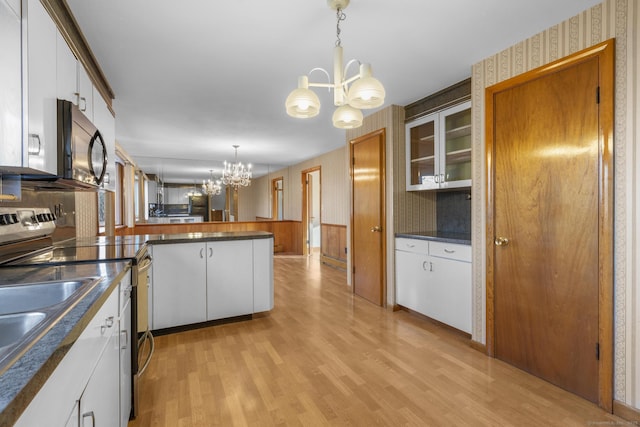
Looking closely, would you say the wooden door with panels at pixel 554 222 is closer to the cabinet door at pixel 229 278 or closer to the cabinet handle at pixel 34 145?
the cabinet door at pixel 229 278

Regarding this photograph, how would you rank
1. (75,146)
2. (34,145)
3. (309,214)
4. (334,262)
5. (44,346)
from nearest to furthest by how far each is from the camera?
(44,346) < (34,145) < (75,146) < (334,262) < (309,214)

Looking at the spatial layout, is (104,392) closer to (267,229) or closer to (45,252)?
(45,252)

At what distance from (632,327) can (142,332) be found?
2.96 m

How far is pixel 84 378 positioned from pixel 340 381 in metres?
1.55

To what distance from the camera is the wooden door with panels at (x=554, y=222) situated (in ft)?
5.94

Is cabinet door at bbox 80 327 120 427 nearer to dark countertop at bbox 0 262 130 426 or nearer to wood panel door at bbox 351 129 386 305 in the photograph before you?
dark countertop at bbox 0 262 130 426

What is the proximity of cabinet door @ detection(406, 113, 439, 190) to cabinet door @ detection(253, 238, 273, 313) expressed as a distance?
1.72 m

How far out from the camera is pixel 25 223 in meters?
1.74

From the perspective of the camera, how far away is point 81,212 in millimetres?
2646

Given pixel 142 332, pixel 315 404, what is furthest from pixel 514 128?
pixel 142 332

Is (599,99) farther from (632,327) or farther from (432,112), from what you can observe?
(432,112)

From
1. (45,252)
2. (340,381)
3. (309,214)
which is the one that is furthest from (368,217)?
(309,214)

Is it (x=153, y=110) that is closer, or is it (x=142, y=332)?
(x=142, y=332)

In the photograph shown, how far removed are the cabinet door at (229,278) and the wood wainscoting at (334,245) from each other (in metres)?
2.83
